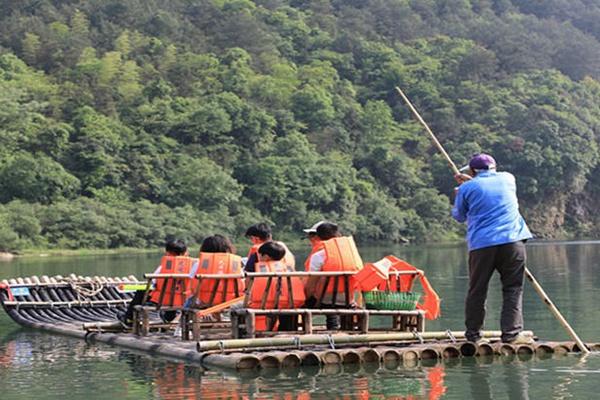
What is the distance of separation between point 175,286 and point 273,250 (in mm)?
1943

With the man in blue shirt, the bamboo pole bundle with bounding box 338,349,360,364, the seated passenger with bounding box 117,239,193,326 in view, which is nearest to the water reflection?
the bamboo pole bundle with bounding box 338,349,360,364

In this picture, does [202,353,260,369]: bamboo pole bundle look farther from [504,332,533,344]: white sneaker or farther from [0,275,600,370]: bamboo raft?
[504,332,533,344]: white sneaker

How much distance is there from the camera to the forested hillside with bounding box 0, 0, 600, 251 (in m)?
70.2

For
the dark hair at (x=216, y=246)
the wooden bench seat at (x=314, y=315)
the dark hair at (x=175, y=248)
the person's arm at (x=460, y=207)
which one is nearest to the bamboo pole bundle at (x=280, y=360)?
the wooden bench seat at (x=314, y=315)

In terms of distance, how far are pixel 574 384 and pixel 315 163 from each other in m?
69.5

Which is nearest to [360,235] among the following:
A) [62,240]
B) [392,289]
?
[62,240]

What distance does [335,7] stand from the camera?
12675 cm

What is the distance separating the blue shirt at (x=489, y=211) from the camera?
1192 cm

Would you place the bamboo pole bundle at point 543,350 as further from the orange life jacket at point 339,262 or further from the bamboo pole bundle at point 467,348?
the orange life jacket at point 339,262

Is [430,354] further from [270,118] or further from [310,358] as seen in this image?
[270,118]

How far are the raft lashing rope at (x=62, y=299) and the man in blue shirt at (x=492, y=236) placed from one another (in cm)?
737

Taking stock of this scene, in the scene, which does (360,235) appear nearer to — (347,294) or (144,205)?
(144,205)

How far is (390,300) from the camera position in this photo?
1309 cm

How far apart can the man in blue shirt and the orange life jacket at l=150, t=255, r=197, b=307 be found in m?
3.58
